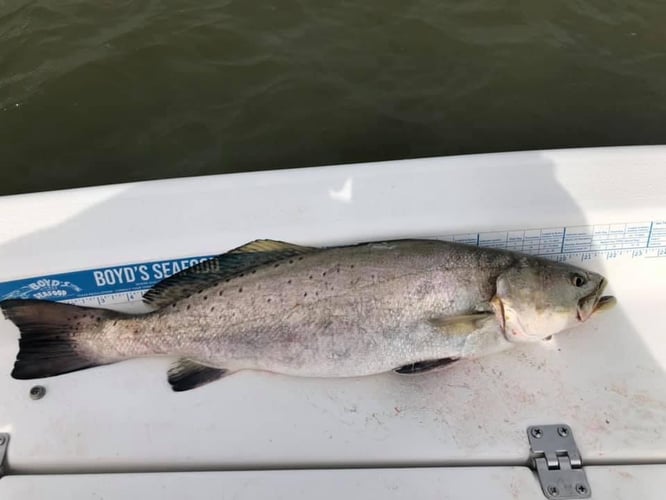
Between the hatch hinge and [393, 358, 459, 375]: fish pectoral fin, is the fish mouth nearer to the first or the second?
[393, 358, 459, 375]: fish pectoral fin

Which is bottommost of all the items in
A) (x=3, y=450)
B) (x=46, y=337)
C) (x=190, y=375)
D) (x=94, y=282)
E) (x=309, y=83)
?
(x=3, y=450)

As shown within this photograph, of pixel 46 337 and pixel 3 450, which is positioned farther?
pixel 46 337

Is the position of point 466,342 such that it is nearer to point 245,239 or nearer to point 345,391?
point 345,391

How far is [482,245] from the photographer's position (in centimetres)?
288

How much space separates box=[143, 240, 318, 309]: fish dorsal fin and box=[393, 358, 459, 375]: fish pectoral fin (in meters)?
0.64

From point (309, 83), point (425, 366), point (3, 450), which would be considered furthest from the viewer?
point (309, 83)

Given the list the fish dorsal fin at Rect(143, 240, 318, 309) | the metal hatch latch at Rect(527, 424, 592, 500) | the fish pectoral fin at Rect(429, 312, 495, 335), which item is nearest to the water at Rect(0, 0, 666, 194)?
the fish dorsal fin at Rect(143, 240, 318, 309)

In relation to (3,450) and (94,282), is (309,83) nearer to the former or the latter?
(94,282)

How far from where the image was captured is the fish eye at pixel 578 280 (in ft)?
8.78

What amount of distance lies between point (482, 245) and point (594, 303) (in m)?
0.53

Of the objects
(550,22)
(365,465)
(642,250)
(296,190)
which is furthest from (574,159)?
(550,22)

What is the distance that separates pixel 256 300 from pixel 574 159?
161 centimetres

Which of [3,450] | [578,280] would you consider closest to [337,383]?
[578,280]

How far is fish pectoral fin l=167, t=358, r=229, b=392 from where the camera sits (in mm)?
2699
